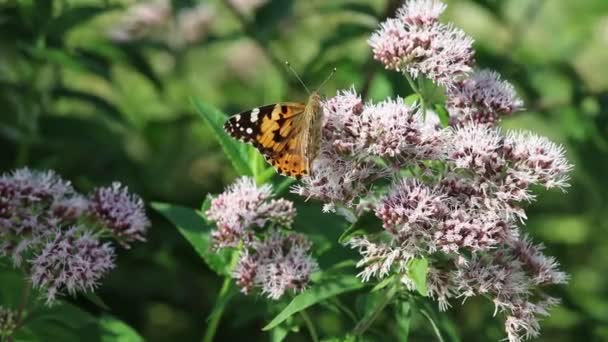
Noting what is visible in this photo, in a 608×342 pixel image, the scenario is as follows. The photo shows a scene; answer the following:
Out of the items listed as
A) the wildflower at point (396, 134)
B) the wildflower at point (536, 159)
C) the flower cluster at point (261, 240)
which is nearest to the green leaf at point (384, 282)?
the flower cluster at point (261, 240)

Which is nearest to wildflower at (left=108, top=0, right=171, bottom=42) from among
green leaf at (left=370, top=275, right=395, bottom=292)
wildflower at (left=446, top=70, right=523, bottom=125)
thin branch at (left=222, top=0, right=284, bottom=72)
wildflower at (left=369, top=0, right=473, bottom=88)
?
thin branch at (left=222, top=0, right=284, bottom=72)

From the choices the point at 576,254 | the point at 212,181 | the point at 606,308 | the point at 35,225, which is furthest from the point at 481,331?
the point at 35,225

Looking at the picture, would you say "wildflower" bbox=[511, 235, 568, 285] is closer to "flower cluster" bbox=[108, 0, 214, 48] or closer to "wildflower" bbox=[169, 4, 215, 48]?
"flower cluster" bbox=[108, 0, 214, 48]

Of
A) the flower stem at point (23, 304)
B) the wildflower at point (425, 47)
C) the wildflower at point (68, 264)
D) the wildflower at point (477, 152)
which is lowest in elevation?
the flower stem at point (23, 304)

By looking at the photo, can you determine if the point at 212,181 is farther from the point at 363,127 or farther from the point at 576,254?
the point at 363,127

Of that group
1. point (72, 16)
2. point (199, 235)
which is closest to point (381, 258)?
point (199, 235)

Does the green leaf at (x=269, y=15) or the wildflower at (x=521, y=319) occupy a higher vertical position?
the green leaf at (x=269, y=15)

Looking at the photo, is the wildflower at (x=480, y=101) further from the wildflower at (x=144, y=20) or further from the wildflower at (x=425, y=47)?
the wildflower at (x=144, y=20)

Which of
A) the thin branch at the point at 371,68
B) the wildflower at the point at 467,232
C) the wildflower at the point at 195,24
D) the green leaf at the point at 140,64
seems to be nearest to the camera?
the wildflower at the point at 467,232
